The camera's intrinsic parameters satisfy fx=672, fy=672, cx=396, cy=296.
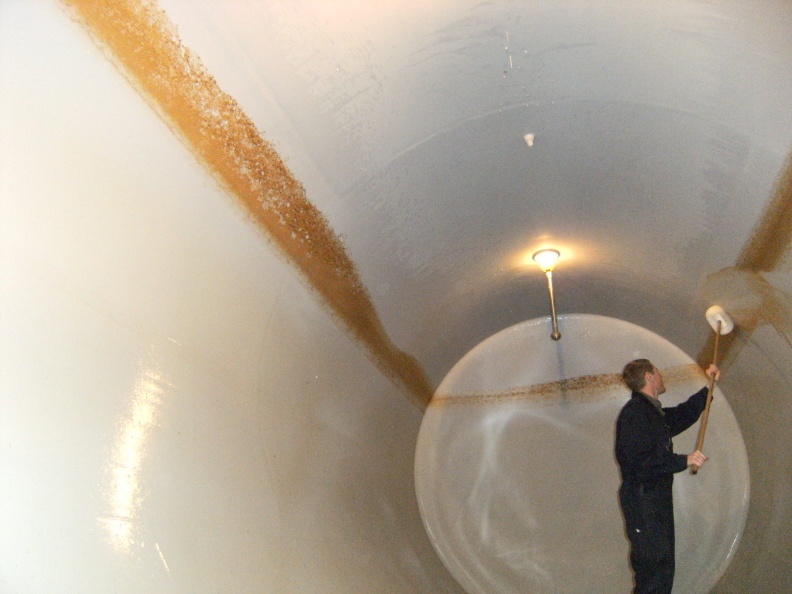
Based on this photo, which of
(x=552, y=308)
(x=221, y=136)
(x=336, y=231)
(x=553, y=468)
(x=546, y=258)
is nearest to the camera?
(x=221, y=136)

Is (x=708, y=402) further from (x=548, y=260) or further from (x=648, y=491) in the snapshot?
(x=548, y=260)

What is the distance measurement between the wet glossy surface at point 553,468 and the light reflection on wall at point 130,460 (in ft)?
7.03

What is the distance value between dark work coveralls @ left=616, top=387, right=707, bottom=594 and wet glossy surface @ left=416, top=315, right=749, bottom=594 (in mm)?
564

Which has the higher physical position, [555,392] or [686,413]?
[555,392]

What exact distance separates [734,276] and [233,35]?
2.16 meters

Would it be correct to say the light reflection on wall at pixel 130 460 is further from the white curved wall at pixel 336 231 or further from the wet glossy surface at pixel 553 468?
the wet glossy surface at pixel 553 468

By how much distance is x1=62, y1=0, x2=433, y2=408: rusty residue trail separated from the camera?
151 centimetres

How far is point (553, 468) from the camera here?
11.5 ft

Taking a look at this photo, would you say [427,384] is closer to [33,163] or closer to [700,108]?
[700,108]

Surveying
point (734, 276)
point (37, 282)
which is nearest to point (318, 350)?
point (37, 282)

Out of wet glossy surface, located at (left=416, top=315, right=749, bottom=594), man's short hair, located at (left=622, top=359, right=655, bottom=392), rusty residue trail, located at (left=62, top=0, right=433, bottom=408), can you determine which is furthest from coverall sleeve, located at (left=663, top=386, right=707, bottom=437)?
rusty residue trail, located at (left=62, top=0, right=433, bottom=408)

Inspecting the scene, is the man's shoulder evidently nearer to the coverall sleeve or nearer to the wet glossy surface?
the coverall sleeve

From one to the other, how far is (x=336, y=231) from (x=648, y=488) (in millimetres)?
1662

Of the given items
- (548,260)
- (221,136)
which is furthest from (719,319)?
(221,136)
